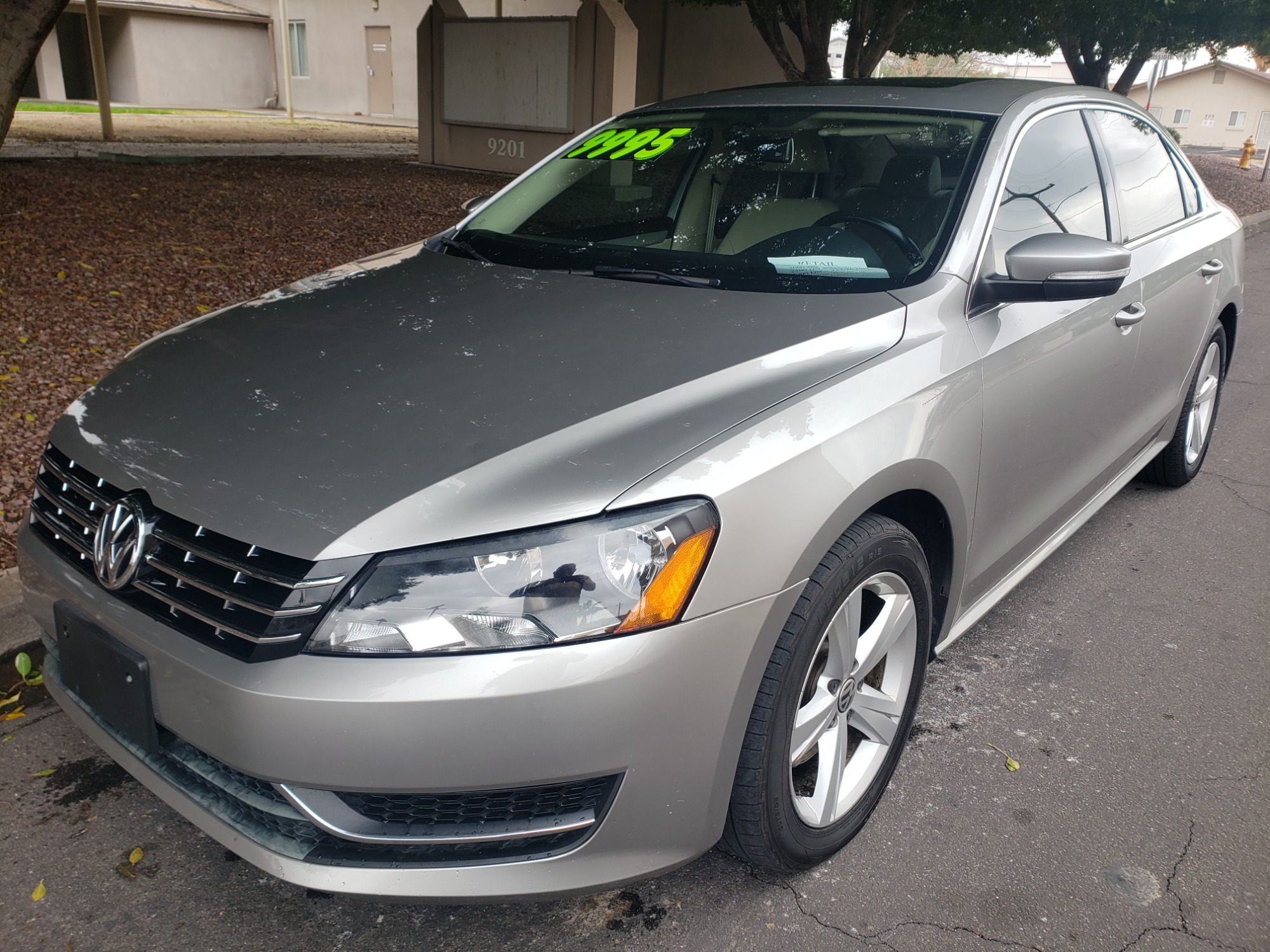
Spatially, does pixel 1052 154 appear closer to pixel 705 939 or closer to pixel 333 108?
pixel 705 939

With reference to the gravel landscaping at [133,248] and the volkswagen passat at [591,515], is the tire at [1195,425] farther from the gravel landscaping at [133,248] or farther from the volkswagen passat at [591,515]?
the gravel landscaping at [133,248]

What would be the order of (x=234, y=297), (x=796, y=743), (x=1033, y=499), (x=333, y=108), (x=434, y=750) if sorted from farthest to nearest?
1. (x=333, y=108)
2. (x=234, y=297)
3. (x=1033, y=499)
4. (x=796, y=743)
5. (x=434, y=750)

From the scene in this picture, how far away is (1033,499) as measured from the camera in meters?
2.92

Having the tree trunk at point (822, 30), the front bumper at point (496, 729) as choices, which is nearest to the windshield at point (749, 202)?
the front bumper at point (496, 729)

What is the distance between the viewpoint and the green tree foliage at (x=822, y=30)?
12172 mm

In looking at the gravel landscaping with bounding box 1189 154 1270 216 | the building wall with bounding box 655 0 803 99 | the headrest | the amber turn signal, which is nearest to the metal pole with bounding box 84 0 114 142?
the building wall with bounding box 655 0 803 99

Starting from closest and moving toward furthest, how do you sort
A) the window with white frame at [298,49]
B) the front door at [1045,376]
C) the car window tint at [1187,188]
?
1. the front door at [1045,376]
2. the car window tint at [1187,188]
3. the window with white frame at [298,49]

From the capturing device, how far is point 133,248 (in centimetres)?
695

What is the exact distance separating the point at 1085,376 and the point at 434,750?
228 cm

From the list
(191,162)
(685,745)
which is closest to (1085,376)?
(685,745)

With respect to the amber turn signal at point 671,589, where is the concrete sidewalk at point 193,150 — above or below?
below

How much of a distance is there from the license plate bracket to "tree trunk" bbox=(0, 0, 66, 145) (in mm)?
6568

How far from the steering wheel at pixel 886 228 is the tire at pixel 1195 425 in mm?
2216

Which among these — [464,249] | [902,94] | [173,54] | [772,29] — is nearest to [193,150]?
[772,29]
